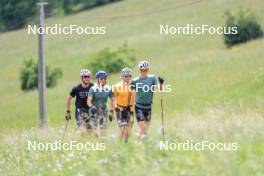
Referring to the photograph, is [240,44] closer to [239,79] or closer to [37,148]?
[239,79]

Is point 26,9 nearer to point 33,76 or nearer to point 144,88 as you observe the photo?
point 33,76

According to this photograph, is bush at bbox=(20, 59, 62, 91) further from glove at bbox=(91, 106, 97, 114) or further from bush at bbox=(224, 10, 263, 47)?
glove at bbox=(91, 106, 97, 114)

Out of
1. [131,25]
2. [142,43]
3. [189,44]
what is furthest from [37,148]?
[131,25]

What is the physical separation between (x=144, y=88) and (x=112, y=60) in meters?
37.5

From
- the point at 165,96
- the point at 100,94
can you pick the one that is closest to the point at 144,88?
the point at 100,94

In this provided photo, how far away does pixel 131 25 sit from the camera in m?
74.7

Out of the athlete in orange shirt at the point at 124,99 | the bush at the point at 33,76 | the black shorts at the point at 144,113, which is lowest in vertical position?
the black shorts at the point at 144,113

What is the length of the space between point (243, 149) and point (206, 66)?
97.7ft

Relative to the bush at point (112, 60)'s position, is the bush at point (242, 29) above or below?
above

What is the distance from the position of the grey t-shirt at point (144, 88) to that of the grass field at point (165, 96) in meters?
0.53

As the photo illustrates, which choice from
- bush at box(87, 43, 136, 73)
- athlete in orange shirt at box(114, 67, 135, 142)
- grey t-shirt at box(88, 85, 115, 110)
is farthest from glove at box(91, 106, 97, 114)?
bush at box(87, 43, 136, 73)

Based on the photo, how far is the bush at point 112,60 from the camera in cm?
5194

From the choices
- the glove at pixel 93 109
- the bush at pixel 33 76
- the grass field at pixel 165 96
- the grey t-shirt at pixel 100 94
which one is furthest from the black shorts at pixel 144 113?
the bush at pixel 33 76

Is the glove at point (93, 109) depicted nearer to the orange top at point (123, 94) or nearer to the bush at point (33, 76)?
the orange top at point (123, 94)
